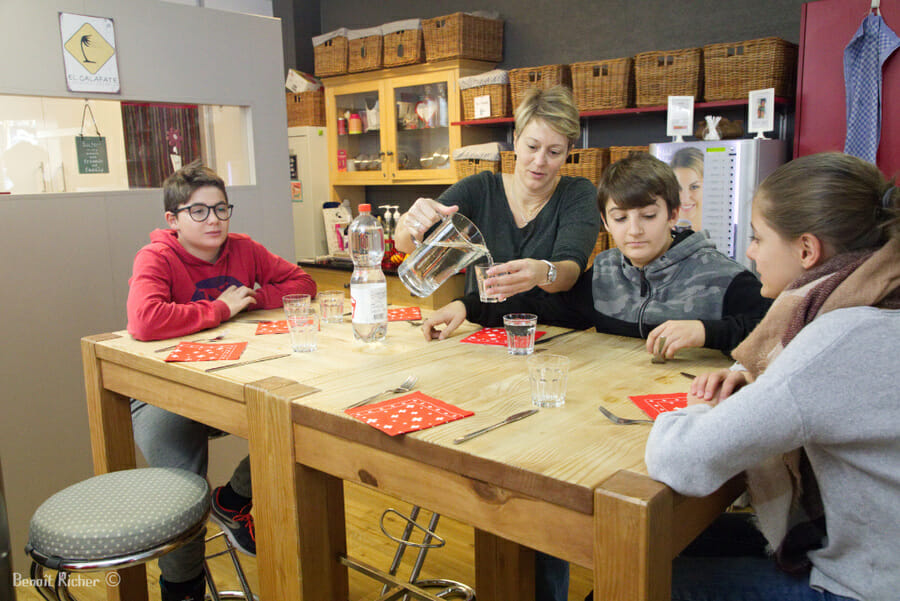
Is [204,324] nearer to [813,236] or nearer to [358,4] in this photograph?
[813,236]

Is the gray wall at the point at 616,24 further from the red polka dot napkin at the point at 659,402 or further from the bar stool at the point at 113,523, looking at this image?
the bar stool at the point at 113,523

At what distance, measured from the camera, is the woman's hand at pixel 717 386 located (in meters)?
1.22

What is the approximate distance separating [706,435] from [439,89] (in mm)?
3947

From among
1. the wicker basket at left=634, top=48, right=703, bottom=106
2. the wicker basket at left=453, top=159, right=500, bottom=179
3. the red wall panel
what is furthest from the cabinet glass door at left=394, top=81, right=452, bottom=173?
the red wall panel

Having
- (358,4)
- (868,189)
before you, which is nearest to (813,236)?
(868,189)

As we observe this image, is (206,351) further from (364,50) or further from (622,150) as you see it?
(364,50)

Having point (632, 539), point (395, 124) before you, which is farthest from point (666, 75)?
point (632, 539)

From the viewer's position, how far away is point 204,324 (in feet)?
6.75

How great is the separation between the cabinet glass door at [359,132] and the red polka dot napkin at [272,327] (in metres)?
3.00

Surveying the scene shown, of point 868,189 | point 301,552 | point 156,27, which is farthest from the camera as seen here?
point 156,27

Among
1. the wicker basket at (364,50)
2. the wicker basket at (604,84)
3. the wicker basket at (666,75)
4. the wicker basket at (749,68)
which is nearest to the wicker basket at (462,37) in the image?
the wicker basket at (364,50)

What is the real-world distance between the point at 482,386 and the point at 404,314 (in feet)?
2.70

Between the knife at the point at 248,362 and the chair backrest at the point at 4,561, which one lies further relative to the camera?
the knife at the point at 248,362

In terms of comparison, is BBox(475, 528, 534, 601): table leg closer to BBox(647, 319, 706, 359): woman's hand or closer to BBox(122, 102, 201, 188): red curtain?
BBox(647, 319, 706, 359): woman's hand
